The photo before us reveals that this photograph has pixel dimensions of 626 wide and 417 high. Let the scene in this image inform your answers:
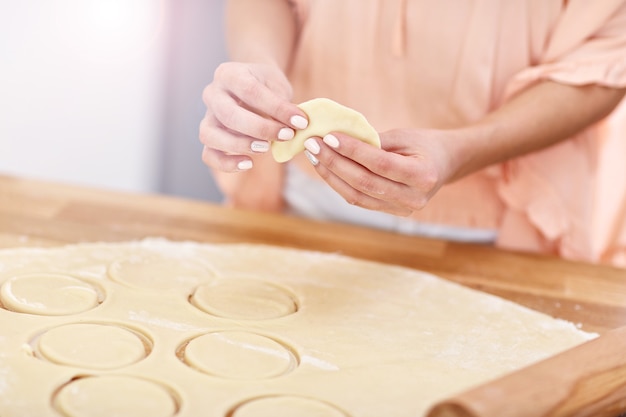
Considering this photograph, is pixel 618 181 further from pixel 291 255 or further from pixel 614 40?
pixel 291 255

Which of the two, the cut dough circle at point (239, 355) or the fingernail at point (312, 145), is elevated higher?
the fingernail at point (312, 145)

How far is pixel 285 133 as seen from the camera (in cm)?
92

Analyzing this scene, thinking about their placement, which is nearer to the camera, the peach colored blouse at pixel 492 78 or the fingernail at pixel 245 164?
the fingernail at pixel 245 164

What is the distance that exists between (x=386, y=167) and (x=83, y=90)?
64.4 inches

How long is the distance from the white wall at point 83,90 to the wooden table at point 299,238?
2.39 ft

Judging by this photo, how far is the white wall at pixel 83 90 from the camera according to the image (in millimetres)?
2092

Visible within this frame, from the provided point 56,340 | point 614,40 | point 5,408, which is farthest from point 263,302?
point 614,40

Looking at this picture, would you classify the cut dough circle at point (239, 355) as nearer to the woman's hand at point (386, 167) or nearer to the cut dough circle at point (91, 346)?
the cut dough circle at point (91, 346)

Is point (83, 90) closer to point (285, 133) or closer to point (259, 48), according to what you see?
point (259, 48)

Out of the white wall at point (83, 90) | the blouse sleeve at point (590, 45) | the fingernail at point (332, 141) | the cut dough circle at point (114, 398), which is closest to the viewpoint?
the cut dough circle at point (114, 398)

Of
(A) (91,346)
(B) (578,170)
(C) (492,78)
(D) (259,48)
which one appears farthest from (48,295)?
(B) (578,170)

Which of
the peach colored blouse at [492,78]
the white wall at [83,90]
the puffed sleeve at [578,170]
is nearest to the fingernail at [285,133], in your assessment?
the peach colored blouse at [492,78]

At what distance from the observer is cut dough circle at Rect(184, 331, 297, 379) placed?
2.72ft

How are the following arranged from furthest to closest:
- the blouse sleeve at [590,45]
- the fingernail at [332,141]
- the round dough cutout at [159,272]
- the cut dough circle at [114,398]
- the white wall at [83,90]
Result: the white wall at [83,90]
the blouse sleeve at [590,45]
the round dough cutout at [159,272]
the fingernail at [332,141]
the cut dough circle at [114,398]
